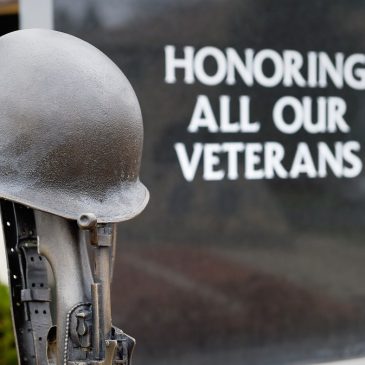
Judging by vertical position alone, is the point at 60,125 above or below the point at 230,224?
above

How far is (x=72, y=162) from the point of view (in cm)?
247

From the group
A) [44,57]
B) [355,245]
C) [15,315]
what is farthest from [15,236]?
[355,245]

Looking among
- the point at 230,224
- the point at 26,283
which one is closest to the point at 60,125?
the point at 26,283

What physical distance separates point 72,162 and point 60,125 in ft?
0.37

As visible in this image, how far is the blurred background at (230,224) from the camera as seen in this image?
5.18m

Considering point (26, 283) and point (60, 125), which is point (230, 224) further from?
point (60, 125)

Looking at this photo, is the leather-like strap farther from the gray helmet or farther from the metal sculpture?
the gray helmet

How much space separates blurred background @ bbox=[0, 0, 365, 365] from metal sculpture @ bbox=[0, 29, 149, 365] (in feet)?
8.06

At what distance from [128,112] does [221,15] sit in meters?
2.99

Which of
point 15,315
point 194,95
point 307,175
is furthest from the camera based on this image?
point 307,175

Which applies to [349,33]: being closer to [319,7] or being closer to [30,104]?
[319,7]

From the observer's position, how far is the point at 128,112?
2572 mm

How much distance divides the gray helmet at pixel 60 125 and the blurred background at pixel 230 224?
2.44 m

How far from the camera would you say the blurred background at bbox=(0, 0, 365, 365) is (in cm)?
518
